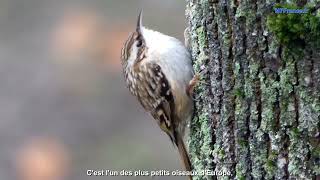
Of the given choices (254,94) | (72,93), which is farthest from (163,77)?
(72,93)

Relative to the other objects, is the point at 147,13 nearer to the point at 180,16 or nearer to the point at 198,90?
the point at 180,16

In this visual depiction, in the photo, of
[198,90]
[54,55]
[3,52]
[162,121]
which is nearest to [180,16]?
[54,55]

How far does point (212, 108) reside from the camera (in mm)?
3484

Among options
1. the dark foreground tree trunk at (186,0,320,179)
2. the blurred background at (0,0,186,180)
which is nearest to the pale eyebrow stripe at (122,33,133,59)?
the dark foreground tree trunk at (186,0,320,179)

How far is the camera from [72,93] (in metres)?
8.32

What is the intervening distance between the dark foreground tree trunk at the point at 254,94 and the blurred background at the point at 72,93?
11.7 ft

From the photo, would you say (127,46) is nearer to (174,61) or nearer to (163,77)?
(163,77)

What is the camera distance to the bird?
3.97 metres

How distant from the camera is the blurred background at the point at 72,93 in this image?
7.56 meters

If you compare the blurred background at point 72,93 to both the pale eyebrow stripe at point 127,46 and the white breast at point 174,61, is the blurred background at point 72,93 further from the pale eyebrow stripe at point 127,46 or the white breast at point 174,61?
the white breast at point 174,61

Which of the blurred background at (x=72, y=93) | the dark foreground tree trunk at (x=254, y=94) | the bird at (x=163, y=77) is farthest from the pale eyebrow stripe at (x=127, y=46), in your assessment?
the blurred background at (x=72, y=93)

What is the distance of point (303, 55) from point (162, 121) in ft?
4.39

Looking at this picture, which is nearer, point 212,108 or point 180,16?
point 212,108

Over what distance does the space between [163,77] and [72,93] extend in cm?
423
